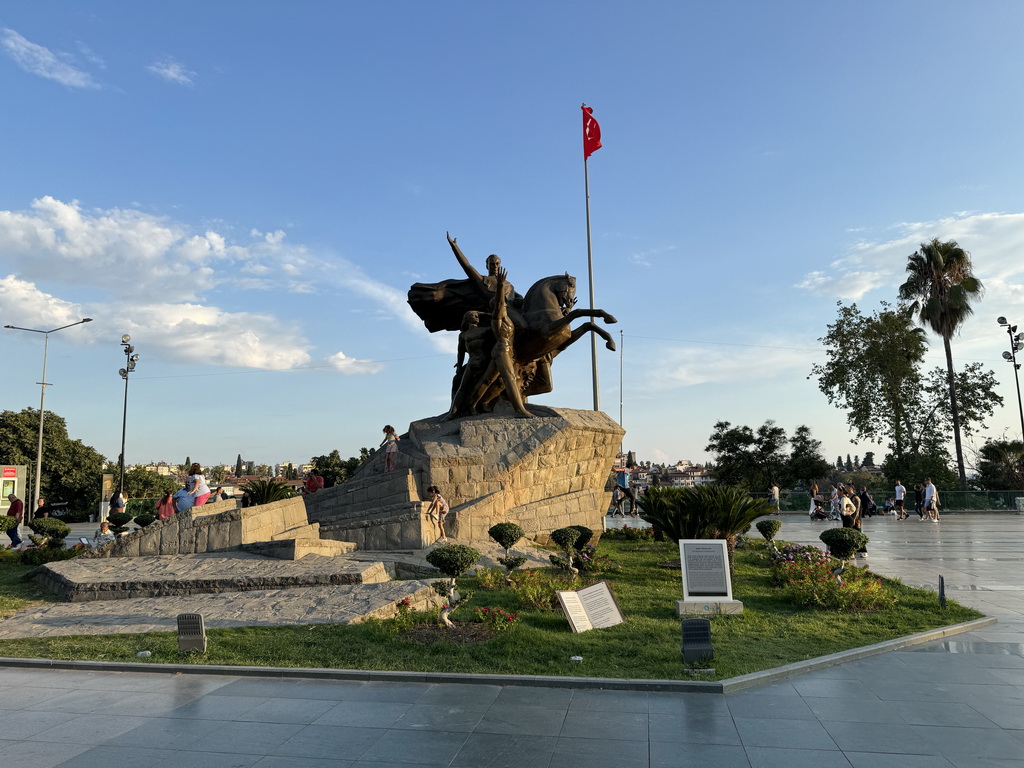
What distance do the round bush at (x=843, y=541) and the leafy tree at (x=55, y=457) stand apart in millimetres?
40770

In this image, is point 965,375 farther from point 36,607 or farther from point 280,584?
point 36,607

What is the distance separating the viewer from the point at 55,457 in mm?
41281

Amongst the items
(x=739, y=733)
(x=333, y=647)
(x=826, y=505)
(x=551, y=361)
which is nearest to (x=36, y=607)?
(x=333, y=647)

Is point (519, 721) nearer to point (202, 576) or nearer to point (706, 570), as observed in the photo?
point (706, 570)

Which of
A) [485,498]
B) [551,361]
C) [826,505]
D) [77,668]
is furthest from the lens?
[826,505]

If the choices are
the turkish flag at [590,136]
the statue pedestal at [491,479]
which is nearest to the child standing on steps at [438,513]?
the statue pedestal at [491,479]

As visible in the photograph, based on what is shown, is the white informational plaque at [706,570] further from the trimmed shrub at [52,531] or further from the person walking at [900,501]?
the person walking at [900,501]

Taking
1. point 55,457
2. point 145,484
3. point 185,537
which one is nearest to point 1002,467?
point 185,537

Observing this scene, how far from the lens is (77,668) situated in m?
7.21

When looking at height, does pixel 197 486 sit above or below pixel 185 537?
above

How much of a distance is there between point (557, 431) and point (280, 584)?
7.74 m

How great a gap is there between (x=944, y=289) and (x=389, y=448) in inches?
1236

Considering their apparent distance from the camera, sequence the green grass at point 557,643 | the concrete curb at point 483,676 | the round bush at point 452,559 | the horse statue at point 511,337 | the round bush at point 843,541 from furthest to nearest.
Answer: the horse statue at point 511,337 < the round bush at point 843,541 < the round bush at point 452,559 < the green grass at point 557,643 < the concrete curb at point 483,676

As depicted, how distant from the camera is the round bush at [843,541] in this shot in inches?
425
